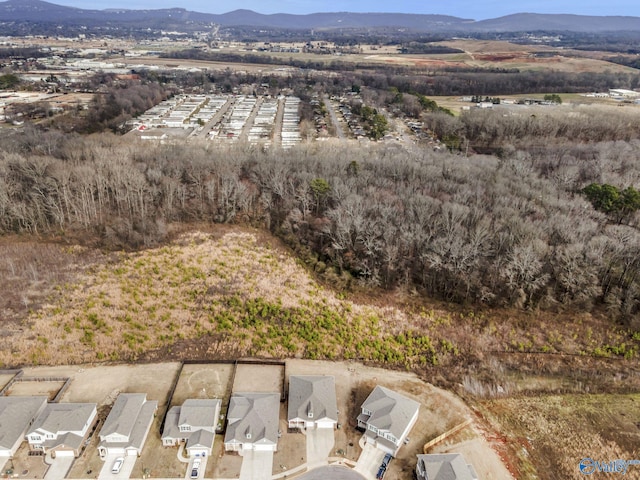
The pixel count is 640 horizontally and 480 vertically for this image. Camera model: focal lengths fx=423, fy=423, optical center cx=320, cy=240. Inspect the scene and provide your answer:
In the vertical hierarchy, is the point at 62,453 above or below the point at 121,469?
above

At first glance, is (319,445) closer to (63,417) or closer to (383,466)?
(383,466)

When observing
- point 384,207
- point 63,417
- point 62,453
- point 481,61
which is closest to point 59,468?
point 62,453

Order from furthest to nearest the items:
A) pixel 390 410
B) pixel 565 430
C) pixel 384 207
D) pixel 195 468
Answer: pixel 384 207 → pixel 565 430 → pixel 390 410 → pixel 195 468

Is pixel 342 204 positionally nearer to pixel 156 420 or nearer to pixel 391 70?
pixel 156 420

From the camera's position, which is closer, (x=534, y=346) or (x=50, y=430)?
(x=50, y=430)

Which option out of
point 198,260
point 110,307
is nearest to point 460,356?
point 198,260
